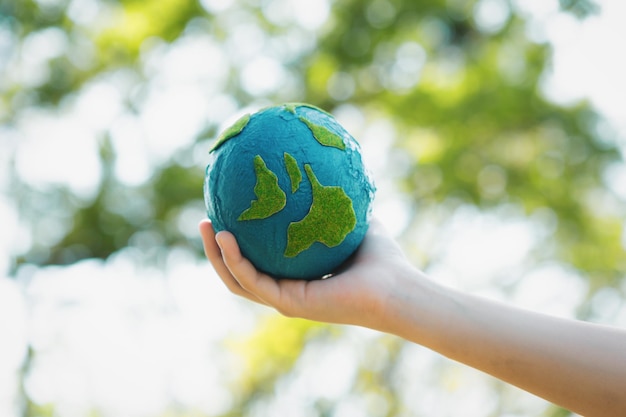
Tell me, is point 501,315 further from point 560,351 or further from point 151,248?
point 151,248

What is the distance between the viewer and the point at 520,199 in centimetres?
675

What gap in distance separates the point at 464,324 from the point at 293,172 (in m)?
0.68

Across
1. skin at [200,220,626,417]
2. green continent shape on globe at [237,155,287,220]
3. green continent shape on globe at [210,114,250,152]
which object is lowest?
skin at [200,220,626,417]

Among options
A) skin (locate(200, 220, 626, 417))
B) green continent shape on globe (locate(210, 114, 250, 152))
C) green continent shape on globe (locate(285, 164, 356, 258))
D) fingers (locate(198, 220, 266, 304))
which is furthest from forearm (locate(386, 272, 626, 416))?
green continent shape on globe (locate(210, 114, 250, 152))

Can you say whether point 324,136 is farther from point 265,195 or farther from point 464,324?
point 464,324

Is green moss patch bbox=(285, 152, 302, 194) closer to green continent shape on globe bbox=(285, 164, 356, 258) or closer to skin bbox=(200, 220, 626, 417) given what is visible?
green continent shape on globe bbox=(285, 164, 356, 258)

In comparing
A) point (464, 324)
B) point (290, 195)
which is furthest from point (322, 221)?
point (464, 324)

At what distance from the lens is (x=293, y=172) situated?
197 cm

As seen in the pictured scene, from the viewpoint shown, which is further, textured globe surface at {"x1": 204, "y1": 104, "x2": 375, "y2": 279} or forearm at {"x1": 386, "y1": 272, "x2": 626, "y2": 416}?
textured globe surface at {"x1": 204, "y1": 104, "x2": 375, "y2": 279}

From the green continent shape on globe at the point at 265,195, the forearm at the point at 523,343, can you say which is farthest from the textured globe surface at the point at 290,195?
the forearm at the point at 523,343

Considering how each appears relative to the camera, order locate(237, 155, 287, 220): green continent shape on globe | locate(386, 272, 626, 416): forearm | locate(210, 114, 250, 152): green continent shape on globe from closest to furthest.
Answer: locate(386, 272, 626, 416): forearm
locate(237, 155, 287, 220): green continent shape on globe
locate(210, 114, 250, 152): green continent shape on globe

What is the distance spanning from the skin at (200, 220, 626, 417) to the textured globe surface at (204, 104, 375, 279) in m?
0.07

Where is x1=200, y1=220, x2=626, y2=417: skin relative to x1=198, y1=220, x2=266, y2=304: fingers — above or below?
above

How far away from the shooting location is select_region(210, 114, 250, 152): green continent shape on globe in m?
2.11
